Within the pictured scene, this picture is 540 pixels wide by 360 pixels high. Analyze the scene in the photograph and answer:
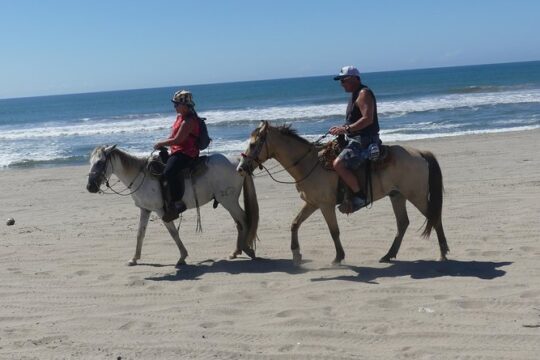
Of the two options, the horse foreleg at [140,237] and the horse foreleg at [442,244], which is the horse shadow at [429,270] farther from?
the horse foreleg at [140,237]

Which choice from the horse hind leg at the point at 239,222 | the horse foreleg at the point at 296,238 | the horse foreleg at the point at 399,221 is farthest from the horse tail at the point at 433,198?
the horse hind leg at the point at 239,222

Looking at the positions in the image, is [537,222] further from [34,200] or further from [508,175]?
[34,200]

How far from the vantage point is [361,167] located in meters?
7.55

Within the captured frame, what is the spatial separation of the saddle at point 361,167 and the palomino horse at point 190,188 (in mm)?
1140

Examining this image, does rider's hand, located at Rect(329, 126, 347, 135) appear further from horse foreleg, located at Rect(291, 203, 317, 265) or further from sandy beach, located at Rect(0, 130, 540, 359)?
sandy beach, located at Rect(0, 130, 540, 359)

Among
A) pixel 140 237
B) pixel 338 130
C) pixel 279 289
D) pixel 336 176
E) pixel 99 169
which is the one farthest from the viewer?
pixel 140 237

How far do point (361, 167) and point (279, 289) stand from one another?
5.75 ft

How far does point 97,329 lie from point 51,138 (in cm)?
3098

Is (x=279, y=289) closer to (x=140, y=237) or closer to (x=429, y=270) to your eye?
(x=429, y=270)

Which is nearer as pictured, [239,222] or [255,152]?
[255,152]

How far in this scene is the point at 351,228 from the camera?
31.2 feet

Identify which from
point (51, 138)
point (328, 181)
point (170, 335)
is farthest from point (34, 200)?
point (51, 138)

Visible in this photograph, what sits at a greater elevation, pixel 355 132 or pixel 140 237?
pixel 355 132

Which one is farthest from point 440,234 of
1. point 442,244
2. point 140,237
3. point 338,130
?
point 140,237
